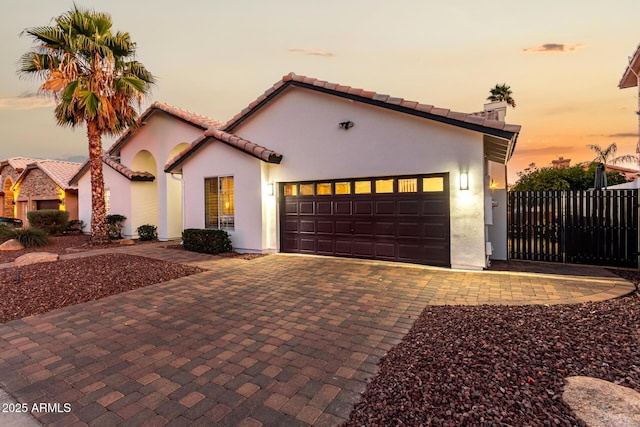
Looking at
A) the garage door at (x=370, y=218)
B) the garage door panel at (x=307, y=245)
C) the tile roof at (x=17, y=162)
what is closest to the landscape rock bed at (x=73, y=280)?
the garage door panel at (x=307, y=245)

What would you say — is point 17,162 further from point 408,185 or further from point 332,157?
point 408,185

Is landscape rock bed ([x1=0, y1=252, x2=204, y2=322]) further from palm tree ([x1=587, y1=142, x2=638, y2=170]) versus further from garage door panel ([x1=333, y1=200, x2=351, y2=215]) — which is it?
palm tree ([x1=587, y1=142, x2=638, y2=170])

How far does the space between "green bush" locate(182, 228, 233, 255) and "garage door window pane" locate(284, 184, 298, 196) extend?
8.72 ft

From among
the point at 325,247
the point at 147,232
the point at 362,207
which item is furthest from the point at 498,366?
the point at 147,232

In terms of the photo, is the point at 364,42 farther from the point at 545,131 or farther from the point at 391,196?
the point at 545,131

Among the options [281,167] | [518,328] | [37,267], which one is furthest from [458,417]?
[37,267]

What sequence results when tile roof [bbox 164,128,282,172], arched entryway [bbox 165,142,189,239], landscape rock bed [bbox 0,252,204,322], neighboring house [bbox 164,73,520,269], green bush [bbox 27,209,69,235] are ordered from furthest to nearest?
green bush [bbox 27,209,69,235], arched entryway [bbox 165,142,189,239], tile roof [bbox 164,128,282,172], neighboring house [bbox 164,73,520,269], landscape rock bed [bbox 0,252,204,322]

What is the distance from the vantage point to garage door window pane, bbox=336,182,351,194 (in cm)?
967

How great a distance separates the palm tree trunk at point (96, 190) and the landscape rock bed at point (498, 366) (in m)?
14.3

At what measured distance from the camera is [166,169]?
1248cm

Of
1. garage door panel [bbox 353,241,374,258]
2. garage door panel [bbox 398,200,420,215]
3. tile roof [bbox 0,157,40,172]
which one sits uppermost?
tile roof [bbox 0,157,40,172]

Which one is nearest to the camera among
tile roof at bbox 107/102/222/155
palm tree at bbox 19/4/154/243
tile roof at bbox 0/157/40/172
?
palm tree at bbox 19/4/154/243

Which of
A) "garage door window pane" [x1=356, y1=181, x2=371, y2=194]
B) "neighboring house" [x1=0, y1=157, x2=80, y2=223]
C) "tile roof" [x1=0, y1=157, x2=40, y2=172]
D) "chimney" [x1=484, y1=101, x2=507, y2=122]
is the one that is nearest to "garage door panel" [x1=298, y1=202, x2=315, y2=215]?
"garage door window pane" [x1=356, y1=181, x2=371, y2=194]

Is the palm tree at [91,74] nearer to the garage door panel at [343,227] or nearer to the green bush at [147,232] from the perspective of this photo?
the green bush at [147,232]
